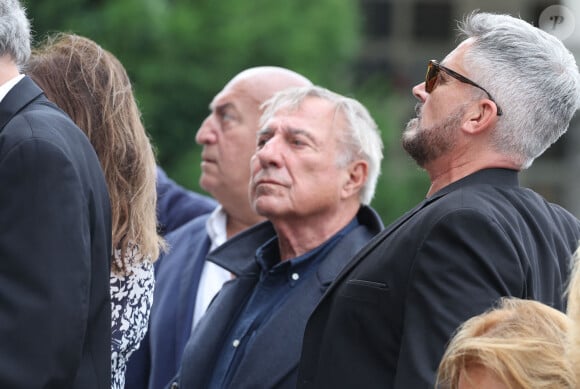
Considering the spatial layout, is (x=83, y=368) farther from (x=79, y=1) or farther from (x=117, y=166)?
(x=79, y=1)

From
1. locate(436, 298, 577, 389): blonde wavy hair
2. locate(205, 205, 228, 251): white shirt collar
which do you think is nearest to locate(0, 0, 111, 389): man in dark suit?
locate(436, 298, 577, 389): blonde wavy hair

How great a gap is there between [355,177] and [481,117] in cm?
132

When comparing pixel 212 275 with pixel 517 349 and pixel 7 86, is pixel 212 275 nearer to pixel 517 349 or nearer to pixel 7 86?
pixel 7 86

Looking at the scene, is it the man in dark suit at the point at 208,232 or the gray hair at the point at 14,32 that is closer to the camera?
the gray hair at the point at 14,32

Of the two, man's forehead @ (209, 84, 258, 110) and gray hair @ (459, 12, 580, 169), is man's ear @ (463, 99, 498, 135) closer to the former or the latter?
gray hair @ (459, 12, 580, 169)

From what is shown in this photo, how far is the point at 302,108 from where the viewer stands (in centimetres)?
480

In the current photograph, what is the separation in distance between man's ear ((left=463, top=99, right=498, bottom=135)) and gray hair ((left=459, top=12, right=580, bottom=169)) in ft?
0.08

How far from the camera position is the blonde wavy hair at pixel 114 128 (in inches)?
147

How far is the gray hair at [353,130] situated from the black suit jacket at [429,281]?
1368 mm

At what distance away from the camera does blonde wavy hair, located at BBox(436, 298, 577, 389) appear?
2328mm

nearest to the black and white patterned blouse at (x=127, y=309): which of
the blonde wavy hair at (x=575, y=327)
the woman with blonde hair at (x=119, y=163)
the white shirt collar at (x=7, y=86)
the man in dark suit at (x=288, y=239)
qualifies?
the woman with blonde hair at (x=119, y=163)

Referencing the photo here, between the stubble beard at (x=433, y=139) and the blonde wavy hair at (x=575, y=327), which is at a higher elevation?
the blonde wavy hair at (x=575, y=327)

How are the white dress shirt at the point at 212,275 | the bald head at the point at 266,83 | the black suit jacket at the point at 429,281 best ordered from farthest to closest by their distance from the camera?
the bald head at the point at 266,83
the white dress shirt at the point at 212,275
the black suit jacket at the point at 429,281

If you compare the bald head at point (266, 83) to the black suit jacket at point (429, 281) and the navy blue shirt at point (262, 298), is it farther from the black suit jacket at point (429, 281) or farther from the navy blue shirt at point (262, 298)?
the black suit jacket at point (429, 281)
